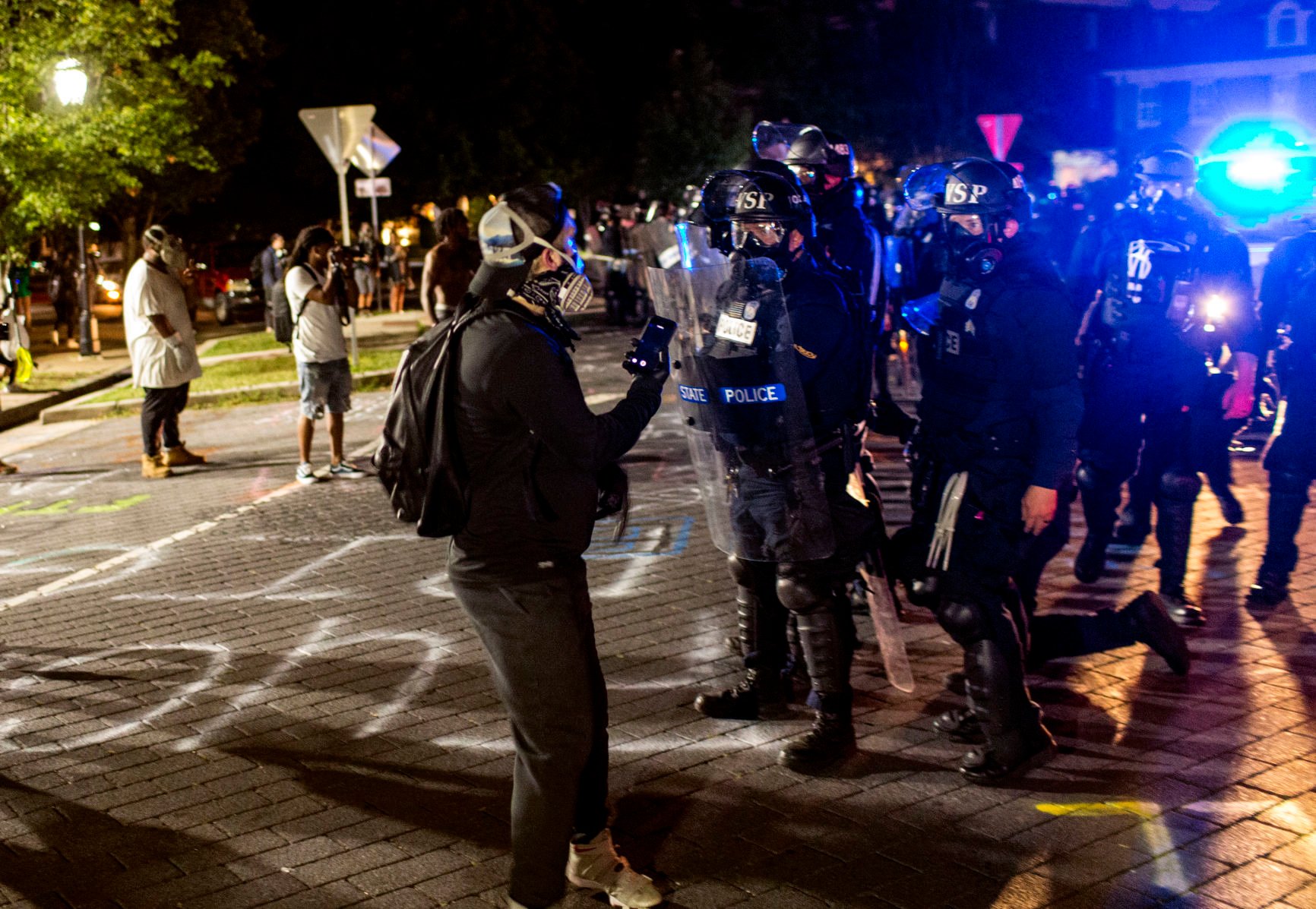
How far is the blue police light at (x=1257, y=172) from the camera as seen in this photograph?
6.74m

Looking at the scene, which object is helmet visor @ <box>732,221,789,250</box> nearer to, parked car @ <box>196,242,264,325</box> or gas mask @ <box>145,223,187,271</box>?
gas mask @ <box>145,223,187,271</box>

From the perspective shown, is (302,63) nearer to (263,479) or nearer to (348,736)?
(263,479)

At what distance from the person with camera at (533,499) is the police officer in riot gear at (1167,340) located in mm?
3565

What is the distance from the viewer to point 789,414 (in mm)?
4648

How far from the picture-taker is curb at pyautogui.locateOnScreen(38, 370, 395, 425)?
1572 centimetres

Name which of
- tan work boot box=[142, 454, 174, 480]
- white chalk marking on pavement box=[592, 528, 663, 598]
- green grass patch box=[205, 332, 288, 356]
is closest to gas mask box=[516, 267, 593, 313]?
white chalk marking on pavement box=[592, 528, 663, 598]

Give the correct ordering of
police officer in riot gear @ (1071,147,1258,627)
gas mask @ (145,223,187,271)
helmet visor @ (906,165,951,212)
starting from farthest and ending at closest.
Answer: gas mask @ (145,223,187,271) < police officer in riot gear @ (1071,147,1258,627) < helmet visor @ (906,165,951,212)

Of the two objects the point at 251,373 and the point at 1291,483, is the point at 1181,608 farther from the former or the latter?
the point at 251,373

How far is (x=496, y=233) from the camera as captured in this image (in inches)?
140

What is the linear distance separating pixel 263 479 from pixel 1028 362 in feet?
25.3

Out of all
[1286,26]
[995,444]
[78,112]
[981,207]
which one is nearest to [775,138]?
[981,207]

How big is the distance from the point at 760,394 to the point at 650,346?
93cm

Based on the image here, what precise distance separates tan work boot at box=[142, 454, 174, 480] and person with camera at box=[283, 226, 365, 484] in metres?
1.53

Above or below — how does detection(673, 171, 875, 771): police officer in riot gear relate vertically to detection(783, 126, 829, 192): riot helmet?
below
